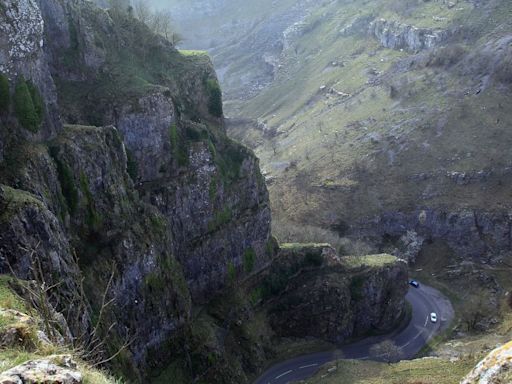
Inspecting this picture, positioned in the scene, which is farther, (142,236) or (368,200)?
(368,200)

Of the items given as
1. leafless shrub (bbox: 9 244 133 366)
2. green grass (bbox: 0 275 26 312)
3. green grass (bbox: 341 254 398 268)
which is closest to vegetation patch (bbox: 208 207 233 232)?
green grass (bbox: 341 254 398 268)

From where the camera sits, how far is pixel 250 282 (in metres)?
67.5

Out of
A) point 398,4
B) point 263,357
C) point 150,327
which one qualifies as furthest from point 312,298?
point 398,4

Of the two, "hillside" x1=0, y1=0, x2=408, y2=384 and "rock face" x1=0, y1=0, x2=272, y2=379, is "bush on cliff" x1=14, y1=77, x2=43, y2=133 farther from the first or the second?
"rock face" x1=0, y1=0, x2=272, y2=379

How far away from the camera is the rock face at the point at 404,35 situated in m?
133

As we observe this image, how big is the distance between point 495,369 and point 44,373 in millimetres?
13001

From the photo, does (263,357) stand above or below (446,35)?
below

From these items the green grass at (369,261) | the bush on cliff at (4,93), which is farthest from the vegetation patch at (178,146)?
the green grass at (369,261)

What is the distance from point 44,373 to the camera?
47.6ft

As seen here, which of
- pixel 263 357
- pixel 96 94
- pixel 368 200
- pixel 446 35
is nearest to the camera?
pixel 96 94

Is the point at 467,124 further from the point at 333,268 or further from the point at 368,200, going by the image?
the point at 333,268

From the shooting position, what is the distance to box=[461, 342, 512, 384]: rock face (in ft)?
48.6

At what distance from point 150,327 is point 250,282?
20.3 metres

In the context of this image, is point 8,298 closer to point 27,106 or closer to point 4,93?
point 4,93
